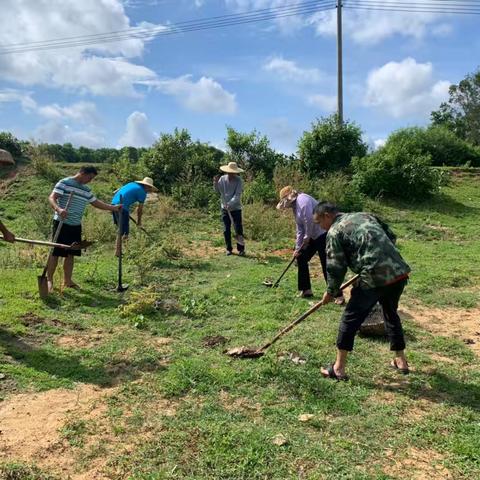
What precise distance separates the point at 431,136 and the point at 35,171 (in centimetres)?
1833

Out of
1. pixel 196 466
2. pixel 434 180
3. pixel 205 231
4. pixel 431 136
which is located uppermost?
pixel 431 136

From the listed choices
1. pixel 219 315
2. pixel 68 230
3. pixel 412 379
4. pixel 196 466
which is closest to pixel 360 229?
pixel 412 379

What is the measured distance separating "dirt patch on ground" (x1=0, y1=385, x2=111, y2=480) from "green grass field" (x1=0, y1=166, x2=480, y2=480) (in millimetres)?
14

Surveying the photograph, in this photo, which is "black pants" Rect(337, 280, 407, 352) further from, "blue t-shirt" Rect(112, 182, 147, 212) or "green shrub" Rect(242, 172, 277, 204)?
"green shrub" Rect(242, 172, 277, 204)

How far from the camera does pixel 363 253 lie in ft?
14.5

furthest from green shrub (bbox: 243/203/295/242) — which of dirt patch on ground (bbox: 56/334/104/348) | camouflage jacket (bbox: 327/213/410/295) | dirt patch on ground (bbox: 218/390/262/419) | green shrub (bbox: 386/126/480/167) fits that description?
green shrub (bbox: 386/126/480/167)

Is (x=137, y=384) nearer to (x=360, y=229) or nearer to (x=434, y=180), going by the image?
(x=360, y=229)

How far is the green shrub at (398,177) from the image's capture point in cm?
1691

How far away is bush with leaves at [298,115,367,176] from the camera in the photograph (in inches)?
720

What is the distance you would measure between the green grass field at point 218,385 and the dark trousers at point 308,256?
295 mm

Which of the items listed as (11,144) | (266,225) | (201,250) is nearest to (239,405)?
(201,250)

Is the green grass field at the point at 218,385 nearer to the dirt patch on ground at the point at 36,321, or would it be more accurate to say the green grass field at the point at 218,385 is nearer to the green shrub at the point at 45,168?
the dirt patch on ground at the point at 36,321

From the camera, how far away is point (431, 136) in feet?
83.4

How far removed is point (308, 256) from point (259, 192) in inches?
310
